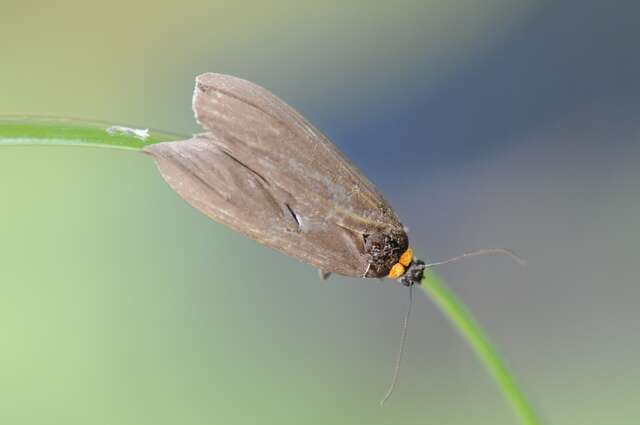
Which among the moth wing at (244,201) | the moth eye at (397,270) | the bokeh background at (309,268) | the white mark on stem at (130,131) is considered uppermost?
the bokeh background at (309,268)

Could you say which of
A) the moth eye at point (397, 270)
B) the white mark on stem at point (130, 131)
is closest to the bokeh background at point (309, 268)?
the moth eye at point (397, 270)

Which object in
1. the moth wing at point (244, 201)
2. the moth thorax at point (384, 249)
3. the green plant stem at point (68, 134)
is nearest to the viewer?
the green plant stem at point (68, 134)

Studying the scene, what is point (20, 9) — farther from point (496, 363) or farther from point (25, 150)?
point (496, 363)

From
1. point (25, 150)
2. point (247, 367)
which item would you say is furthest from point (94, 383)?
point (25, 150)

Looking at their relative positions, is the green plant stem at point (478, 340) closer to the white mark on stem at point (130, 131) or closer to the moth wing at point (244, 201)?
the moth wing at point (244, 201)

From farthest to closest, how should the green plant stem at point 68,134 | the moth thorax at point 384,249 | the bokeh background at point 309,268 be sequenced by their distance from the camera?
1. the bokeh background at point 309,268
2. the moth thorax at point 384,249
3. the green plant stem at point 68,134

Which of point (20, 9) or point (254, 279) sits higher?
point (20, 9)
